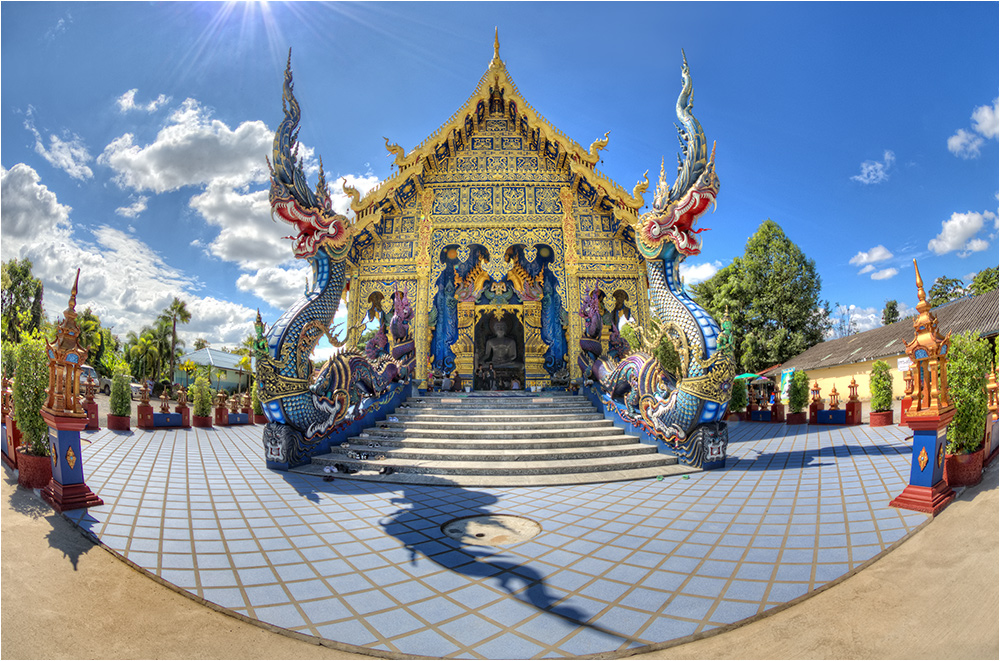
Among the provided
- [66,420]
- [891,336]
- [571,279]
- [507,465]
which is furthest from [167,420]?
[891,336]

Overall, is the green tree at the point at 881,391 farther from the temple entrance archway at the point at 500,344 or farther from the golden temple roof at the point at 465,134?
the temple entrance archway at the point at 500,344

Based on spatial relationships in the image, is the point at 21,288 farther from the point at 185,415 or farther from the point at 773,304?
the point at 773,304

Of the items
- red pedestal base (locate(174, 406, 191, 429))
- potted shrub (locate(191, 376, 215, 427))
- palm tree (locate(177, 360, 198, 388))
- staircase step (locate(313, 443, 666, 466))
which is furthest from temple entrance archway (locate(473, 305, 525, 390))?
palm tree (locate(177, 360, 198, 388))

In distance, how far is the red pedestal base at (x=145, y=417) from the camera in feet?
41.4

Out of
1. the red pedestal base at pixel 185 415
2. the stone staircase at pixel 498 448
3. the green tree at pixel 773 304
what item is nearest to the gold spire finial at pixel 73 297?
the stone staircase at pixel 498 448

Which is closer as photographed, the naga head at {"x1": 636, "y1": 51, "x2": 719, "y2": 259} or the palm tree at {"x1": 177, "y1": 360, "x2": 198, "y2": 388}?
the naga head at {"x1": 636, "y1": 51, "x2": 719, "y2": 259}

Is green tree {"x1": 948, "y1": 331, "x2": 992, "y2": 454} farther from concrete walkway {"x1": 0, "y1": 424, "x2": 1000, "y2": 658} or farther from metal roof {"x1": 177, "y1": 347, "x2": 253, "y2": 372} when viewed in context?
metal roof {"x1": 177, "y1": 347, "x2": 253, "y2": 372}

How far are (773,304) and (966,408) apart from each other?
2218cm

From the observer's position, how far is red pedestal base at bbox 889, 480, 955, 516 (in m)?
4.32

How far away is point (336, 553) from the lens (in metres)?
3.89

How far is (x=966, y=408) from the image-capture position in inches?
196

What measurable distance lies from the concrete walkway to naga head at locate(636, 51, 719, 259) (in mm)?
5482

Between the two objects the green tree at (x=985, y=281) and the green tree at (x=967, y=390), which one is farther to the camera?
the green tree at (x=985, y=281)

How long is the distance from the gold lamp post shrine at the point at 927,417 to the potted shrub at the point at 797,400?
10.2 meters
